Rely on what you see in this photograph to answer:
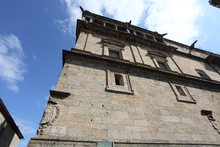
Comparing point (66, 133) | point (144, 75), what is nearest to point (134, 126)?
point (66, 133)

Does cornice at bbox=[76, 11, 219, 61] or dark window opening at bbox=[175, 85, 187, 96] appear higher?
cornice at bbox=[76, 11, 219, 61]

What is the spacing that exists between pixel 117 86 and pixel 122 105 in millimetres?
1201

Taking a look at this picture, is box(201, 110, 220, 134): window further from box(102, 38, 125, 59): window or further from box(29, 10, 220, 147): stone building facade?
box(102, 38, 125, 59): window

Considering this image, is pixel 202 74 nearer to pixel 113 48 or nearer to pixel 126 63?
pixel 126 63

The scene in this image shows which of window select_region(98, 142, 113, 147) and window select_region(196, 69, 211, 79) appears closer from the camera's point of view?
window select_region(98, 142, 113, 147)

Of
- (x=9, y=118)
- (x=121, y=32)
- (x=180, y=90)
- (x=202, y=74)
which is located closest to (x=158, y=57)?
(x=180, y=90)

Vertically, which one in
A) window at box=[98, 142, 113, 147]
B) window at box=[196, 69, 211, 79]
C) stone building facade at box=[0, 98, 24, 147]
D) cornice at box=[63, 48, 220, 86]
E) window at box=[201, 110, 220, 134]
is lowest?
window at box=[98, 142, 113, 147]

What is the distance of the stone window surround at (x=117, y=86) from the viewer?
597 cm

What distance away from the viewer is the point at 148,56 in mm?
10656

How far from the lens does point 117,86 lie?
6.27 m

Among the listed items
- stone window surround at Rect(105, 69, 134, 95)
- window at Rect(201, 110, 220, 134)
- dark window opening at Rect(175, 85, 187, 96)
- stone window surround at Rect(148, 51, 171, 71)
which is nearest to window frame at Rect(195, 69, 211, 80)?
stone window surround at Rect(148, 51, 171, 71)

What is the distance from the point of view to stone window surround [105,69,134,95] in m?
5.97

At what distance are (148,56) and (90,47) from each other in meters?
5.53

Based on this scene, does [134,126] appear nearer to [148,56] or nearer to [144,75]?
[144,75]
